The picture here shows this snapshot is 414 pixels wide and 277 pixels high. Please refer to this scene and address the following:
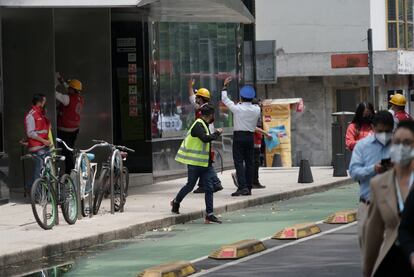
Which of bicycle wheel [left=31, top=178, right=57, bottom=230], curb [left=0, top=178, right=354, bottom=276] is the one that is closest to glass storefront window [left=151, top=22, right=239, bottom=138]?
curb [left=0, top=178, right=354, bottom=276]

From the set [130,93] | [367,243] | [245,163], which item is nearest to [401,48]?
[130,93]

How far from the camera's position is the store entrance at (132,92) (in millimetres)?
22703

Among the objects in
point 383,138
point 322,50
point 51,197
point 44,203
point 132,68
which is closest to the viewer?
point 383,138

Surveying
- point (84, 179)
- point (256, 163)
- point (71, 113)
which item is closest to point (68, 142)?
point (71, 113)

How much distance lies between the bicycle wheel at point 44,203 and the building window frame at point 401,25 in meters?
25.2

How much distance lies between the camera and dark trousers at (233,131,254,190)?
19031 millimetres

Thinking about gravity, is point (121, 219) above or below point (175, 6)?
below

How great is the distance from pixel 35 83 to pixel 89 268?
8769mm

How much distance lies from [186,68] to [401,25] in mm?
15405

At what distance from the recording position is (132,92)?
22859 millimetres

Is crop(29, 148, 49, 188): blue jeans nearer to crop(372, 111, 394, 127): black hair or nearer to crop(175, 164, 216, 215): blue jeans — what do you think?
crop(175, 164, 216, 215): blue jeans

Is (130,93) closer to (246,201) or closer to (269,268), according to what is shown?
(246,201)

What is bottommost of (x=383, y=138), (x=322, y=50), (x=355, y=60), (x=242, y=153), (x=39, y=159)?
(x=242, y=153)

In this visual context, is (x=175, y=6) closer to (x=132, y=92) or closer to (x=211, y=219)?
(x=132, y=92)
